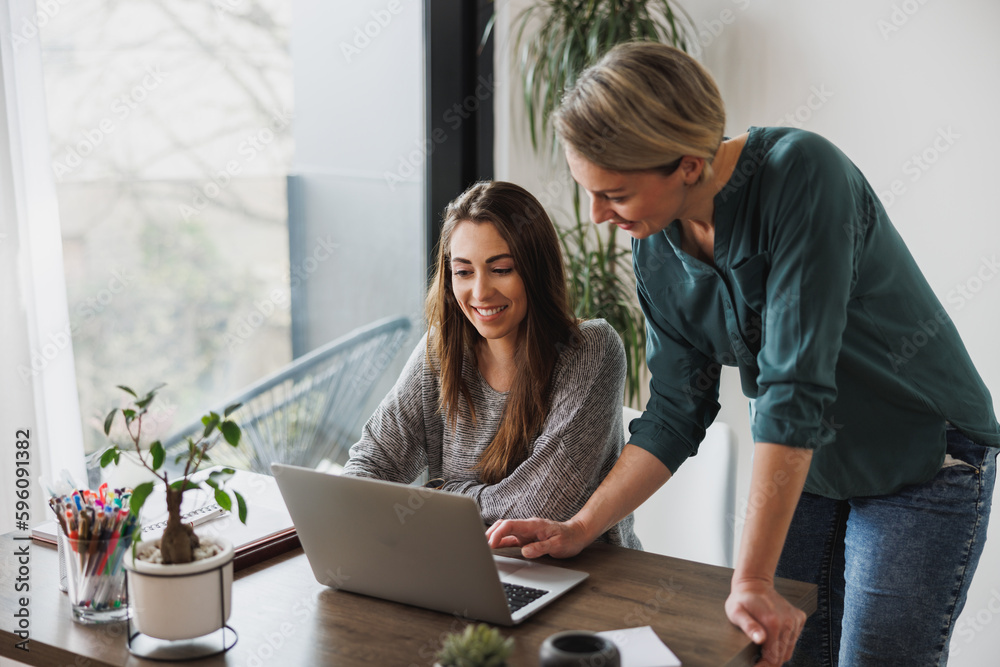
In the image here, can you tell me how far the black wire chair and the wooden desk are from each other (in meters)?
1.49

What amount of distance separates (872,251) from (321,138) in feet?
6.62

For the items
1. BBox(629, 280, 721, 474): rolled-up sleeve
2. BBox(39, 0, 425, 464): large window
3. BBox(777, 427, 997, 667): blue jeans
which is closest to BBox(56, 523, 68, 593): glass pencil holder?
BBox(629, 280, 721, 474): rolled-up sleeve

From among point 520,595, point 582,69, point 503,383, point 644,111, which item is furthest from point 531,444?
point 582,69

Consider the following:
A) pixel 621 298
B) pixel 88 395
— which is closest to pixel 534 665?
pixel 88 395

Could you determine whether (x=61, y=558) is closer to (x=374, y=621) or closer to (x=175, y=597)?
(x=175, y=597)

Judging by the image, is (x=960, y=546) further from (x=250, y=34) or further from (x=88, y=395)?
(x=250, y=34)

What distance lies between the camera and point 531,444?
5.45ft

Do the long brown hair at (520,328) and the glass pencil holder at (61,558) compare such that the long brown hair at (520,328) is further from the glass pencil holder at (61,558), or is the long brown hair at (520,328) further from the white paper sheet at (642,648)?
the glass pencil holder at (61,558)

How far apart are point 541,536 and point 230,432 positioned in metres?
0.49

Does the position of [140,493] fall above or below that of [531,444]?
above

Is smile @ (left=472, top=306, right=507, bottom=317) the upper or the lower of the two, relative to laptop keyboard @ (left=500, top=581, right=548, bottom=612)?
upper

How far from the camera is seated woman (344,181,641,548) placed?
162 cm

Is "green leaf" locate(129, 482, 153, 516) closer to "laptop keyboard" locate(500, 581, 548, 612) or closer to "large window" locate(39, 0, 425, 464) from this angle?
"laptop keyboard" locate(500, 581, 548, 612)

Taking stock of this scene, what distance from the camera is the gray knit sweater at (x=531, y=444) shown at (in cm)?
159
